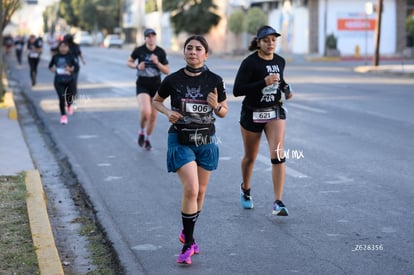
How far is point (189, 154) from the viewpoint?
21.1 feet

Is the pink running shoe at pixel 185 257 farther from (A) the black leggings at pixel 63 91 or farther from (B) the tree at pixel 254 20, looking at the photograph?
(B) the tree at pixel 254 20

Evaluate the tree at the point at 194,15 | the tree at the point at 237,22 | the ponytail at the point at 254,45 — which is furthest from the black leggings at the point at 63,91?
the tree at the point at 194,15

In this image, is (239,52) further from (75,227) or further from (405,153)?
(75,227)

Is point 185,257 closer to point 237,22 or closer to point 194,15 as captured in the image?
point 237,22

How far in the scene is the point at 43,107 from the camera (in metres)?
20.7

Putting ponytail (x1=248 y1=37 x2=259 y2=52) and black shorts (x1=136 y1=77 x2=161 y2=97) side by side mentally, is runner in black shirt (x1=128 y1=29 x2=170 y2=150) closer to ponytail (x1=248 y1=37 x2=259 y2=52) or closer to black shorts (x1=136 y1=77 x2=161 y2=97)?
black shorts (x1=136 y1=77 x2=161 y2=97)

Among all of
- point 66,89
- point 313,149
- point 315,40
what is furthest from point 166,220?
point 315,40

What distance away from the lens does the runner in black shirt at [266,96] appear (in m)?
7.84

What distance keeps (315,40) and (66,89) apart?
42.1 meters

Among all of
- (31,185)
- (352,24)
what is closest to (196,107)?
(31,185)

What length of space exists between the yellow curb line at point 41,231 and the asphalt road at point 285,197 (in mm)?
578

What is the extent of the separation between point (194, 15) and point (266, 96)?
2327 inches

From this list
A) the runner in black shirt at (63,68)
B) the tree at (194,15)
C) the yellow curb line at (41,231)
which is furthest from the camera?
the tree at (194,15)

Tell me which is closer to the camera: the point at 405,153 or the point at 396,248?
the point at 396,248
